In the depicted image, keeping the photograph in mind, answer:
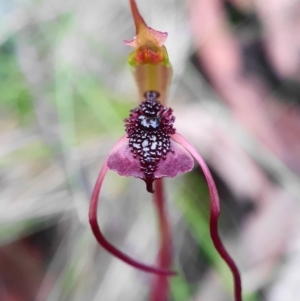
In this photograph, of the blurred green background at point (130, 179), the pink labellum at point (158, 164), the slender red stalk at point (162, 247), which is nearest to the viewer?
the pink labellum at point (158, 164)

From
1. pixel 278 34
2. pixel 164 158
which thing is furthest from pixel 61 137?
pixel 278 34

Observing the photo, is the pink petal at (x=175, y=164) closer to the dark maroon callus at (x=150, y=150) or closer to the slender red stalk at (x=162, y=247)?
the dark maroon callus at (x=150, y=150)

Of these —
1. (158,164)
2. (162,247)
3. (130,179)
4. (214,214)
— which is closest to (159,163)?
(158,164)

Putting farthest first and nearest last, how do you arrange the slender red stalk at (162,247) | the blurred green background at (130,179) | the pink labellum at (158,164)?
the blurred green background at (130,179), the slender red stalk at (162,247), the pink labellum at (158,164)

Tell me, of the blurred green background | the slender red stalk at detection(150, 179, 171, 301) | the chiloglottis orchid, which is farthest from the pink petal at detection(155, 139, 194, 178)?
the blurred green background

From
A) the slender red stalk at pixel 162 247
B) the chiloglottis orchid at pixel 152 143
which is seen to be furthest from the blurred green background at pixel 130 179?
the chiloglottis orchid at pixel 152 143

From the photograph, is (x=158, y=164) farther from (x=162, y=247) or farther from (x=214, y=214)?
(x=162, y=247)

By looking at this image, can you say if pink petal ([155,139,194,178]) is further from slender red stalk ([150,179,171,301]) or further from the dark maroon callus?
slender red stalk ([150,179,171,301])

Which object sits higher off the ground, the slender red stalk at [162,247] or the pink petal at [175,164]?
the pink petal at [175,164]

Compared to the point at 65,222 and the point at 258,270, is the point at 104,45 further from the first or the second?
the point at 258,270
